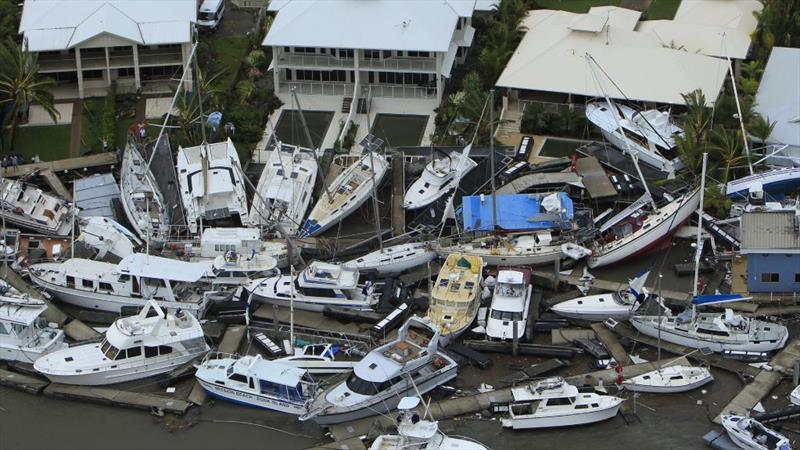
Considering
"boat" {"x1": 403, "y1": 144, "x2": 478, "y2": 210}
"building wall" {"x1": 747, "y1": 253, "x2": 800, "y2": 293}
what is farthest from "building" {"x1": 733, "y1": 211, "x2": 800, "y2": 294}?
"boat" {"x1": 403, "y1": 144, "x2": 478, "y2": 210}

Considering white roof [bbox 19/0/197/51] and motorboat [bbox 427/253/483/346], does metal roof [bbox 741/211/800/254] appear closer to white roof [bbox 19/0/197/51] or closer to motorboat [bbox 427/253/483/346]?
motorboat [bbox 427/253/483/346]

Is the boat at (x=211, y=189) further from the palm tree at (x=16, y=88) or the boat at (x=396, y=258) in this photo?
the palm tree at (x=16, y=88)

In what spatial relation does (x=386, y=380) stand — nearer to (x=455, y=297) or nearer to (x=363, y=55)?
(x=455, y=297)

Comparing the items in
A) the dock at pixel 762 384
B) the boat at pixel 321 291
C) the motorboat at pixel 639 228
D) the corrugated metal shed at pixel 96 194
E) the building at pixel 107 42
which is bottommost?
the dock at pixel 762 384

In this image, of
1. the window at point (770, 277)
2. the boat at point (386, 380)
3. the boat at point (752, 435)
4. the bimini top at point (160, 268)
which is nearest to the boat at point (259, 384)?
the boat at point (386, 380)

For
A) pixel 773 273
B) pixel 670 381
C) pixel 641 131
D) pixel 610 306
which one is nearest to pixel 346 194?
pixel 610 306
